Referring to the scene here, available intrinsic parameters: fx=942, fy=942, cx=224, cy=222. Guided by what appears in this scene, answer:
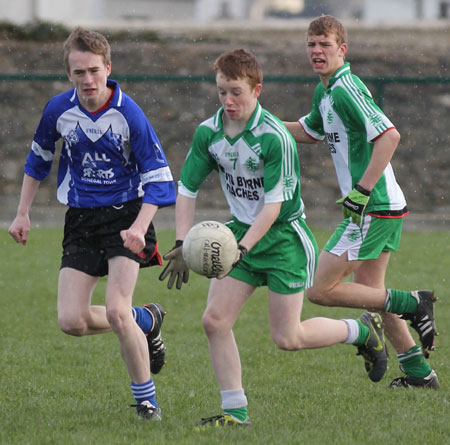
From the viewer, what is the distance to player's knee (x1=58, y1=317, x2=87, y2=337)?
518cm

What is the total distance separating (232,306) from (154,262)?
74cm

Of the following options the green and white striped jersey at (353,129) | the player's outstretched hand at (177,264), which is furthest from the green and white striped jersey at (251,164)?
the green and white striped jersey at (353,129)

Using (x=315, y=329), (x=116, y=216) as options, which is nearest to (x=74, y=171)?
(x=116, y=216)

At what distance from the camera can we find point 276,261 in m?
4.96

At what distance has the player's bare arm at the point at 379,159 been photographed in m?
5.42

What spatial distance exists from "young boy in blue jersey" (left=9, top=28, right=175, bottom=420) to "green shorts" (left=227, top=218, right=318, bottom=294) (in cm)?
53

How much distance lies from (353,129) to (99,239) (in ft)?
5.42

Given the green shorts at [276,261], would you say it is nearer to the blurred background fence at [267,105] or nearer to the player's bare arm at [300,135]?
the player's bare arm at [300,135]

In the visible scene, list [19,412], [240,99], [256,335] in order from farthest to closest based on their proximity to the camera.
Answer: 1. [256,335]
2. [19,412]
3. [240,99]

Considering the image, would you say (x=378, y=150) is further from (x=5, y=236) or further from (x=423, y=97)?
(x=423, y=97)

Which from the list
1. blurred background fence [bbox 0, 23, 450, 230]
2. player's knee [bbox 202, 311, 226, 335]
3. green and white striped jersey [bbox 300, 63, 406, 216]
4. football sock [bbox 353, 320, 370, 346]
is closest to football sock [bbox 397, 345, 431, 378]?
football sock [bbox 353, 320, 370, 346]

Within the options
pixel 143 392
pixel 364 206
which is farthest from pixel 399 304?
pixel 143 392

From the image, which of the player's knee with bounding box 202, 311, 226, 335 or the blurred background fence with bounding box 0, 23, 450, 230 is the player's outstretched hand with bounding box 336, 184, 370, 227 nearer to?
the player's knee with bounding box 202, 311, 226, 335

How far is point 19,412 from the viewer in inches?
205
